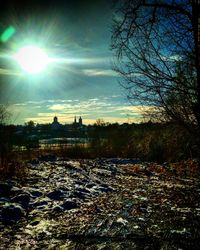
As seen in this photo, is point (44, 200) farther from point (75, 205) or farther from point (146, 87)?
point (146, 87)

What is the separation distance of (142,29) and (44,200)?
18.8 ft

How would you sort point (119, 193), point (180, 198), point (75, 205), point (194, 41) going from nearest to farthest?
point (194, 41), point (75, 205), point (180, 198), point (119, 193)

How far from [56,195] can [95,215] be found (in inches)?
101

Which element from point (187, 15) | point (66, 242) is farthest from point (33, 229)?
point (187, 15)

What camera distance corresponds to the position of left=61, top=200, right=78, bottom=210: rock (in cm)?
1011

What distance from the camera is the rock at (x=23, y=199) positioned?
32.0 feet

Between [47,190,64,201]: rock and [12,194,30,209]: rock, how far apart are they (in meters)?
0.86

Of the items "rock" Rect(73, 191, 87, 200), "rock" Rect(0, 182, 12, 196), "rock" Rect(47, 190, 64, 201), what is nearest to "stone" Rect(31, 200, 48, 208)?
"rock" Rect(47, 190, 64, 201)

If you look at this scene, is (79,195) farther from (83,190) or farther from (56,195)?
(83,190)

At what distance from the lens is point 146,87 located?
35.0 ft

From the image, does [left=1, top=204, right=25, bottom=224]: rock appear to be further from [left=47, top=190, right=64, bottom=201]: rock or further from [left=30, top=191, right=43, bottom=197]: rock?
[left=47, top=190, right=64, bottom=201]: rock

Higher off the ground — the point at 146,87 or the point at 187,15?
the point at 187,15

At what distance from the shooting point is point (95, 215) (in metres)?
9.23

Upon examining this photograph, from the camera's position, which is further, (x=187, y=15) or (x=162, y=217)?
(x=187, y=15)
